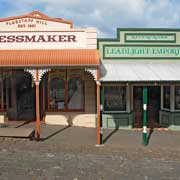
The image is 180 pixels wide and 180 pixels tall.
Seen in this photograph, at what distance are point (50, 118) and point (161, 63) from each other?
598 cm

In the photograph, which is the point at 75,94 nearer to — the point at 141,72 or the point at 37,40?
the point at 37,40

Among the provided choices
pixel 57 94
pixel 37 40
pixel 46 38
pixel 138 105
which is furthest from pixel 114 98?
pixel 37 40

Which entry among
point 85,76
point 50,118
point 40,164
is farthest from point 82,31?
point 40,164

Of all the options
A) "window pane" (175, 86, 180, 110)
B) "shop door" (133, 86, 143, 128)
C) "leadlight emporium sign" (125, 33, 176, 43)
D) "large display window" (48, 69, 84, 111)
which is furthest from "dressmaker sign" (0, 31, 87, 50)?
"window pane" (175, 86, 180, 110)

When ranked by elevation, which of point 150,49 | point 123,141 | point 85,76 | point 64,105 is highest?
point 150,49

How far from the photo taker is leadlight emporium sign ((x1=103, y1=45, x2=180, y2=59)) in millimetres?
13461

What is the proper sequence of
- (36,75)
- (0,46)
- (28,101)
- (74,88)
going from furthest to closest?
(28,101) < (74,88) < (0,46) < (36,75)

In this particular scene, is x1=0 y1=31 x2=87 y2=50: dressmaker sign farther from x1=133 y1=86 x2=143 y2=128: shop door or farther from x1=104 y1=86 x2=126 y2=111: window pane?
x1=133 y1=86 x2=143 y2=128: shop door

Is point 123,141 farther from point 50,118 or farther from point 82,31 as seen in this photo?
point 82,31

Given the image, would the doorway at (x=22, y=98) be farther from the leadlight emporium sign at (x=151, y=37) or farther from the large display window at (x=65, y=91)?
the leadlight emporium sign at (x=151, y=37)

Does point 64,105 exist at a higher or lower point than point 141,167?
higher

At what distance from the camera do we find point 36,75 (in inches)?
427

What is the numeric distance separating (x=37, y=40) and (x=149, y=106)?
6492 millimetres

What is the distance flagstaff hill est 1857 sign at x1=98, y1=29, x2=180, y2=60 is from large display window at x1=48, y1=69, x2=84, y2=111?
181cm
